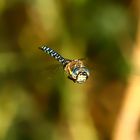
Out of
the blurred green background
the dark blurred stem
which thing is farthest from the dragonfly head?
the dark blurred stem

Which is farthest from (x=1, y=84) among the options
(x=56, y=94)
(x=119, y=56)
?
(x=119, y=56)

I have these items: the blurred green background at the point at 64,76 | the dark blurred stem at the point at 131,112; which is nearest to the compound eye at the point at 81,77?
the blurred green background at the point at 64,76

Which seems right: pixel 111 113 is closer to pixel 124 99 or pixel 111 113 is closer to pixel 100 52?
pixel 124 99

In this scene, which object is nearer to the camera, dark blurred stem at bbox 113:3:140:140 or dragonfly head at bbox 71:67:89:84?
Answer: dragonfly head at bbox 71:67:89:84

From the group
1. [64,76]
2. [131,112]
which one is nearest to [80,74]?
[64,76]

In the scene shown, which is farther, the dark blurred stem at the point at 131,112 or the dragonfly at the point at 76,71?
the dark blurred stem at the point at 131,112

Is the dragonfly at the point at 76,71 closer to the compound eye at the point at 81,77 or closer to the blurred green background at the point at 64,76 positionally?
the compound eye at the point at 81,77

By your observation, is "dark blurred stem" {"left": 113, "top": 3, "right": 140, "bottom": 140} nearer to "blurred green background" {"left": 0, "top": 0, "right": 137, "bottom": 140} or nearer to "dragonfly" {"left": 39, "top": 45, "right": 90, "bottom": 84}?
"blurred green background" {"left": 0, "top": 0, "right": 137, "bottom": 140}
